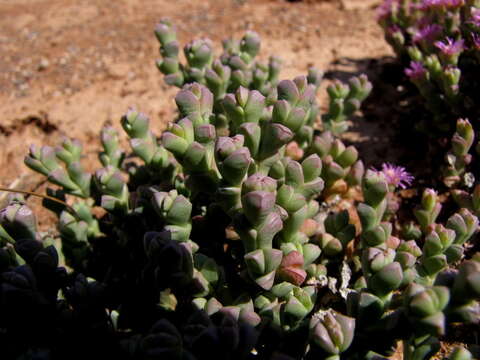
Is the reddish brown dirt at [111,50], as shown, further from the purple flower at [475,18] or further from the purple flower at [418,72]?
the purple flower at [475,18]

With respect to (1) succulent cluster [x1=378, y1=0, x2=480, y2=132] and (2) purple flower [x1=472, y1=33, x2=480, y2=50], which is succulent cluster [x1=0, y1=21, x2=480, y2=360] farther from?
(2) purple flower [x1=472, y1=33, x2=480, y2=50]

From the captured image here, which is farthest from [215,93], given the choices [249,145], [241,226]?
[241,226]

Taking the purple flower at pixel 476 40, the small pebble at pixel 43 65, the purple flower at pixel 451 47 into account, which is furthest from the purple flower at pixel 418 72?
the small pebble at pixel 43 65

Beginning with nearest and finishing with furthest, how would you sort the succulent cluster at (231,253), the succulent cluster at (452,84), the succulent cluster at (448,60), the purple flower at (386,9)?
the succulent cluster at (231,253), the succulent cluster at (452,84), the succulent cluster at (448,60), the purple flower at (386,9)

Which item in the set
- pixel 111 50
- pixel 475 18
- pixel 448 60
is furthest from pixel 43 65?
pixel 475 18

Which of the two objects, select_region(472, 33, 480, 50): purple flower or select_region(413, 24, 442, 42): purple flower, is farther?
select_region(413, 24, 442, 42): purple flower

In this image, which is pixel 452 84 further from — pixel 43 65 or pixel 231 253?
pixel 43 65

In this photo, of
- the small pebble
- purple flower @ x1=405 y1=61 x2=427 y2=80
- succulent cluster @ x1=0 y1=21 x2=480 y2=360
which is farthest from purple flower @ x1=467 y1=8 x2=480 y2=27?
the small pebble

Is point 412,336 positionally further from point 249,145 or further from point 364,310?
point 249,145
